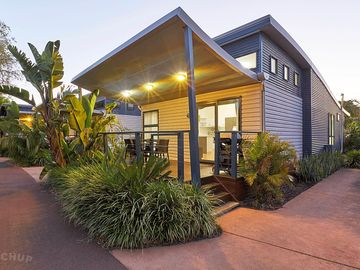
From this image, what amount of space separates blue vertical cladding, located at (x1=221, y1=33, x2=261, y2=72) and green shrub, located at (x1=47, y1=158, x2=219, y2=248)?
5.73 metres

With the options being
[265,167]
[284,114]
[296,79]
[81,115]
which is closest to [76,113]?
[81,115]

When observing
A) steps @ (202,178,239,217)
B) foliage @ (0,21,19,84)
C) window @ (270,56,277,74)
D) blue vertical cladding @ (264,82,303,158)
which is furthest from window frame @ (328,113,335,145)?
foliage @ (0,21,19,84)

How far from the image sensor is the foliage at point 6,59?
601 inches

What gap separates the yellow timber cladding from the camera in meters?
7.14

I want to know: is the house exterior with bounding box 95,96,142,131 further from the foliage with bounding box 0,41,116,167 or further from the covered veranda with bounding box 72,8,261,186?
the foliage with bounding box 0,41,116,167

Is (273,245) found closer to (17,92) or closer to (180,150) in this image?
(180,150)

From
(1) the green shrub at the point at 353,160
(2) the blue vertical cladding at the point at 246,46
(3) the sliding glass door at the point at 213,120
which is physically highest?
(2) the blue vertical cladding at the point at 246,46

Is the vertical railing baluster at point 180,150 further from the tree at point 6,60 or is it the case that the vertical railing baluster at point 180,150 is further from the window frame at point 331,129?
the tree at point 6,60

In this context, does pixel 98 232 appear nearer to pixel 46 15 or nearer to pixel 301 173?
pixel 301 173

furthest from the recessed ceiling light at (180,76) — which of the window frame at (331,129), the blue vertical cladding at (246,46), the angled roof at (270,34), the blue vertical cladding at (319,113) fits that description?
the window frame at (331,129)

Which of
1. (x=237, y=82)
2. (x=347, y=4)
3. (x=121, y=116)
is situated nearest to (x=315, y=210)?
(x=237, y=82)

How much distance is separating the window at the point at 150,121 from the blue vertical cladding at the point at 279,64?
533 cm

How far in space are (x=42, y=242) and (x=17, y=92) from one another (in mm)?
4433

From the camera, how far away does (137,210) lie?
3.34 metres
